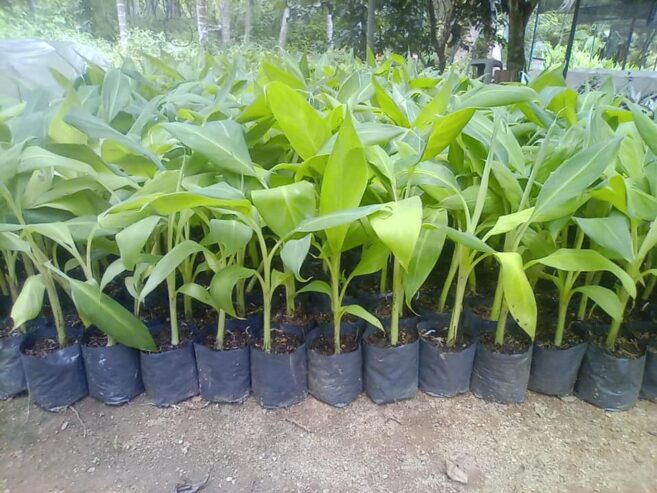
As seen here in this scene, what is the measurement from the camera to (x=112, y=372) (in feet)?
3.35

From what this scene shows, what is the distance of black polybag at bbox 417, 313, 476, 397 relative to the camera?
1.03 meters

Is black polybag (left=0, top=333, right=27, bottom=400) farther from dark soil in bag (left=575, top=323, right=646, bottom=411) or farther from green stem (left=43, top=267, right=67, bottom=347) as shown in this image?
dark soil in bag (left=575, top=323, right=646, bottom=411)

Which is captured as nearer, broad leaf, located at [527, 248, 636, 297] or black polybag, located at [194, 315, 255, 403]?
broad leaf, located at [527, 248, 636, 297]

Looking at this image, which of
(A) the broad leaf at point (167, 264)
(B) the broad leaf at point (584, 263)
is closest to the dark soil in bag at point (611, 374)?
(B) the broad leaf at point (584, 263)

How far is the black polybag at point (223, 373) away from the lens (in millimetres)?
1021

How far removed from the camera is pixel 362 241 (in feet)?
3.11

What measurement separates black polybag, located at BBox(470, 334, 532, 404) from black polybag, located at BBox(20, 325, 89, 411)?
0.90m

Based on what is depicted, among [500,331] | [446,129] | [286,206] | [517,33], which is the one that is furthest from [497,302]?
[517,33]

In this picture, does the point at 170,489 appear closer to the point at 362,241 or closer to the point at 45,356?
the point at 45,356

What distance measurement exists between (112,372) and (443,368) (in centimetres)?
73

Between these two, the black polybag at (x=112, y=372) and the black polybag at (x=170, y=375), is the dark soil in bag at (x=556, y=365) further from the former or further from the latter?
the black polybag at (x=112, y=372)

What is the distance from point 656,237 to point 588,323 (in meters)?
0.29

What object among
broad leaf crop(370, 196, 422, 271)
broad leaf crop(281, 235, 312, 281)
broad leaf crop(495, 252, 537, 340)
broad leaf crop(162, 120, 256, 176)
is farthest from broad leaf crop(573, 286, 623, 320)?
broad leaf crop(162, 120, 256, 176)

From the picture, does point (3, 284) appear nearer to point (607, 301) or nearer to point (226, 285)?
point (226, 285)
